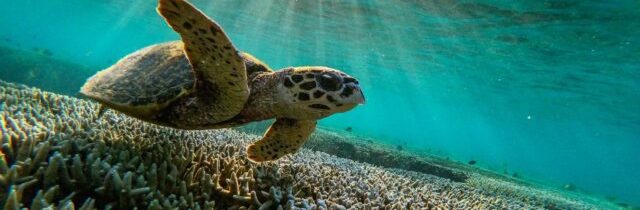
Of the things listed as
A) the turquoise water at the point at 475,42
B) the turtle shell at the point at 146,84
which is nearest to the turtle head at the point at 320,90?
the turtle shell at the point at 146,84

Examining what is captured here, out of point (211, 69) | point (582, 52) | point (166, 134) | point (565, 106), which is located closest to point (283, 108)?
point (211, 69)

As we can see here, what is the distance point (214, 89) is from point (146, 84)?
0.75 meters

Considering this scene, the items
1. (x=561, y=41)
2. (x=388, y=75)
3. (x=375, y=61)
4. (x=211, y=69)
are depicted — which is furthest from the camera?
(x=388, y=75)

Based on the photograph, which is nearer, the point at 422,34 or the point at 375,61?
the point at 422,34

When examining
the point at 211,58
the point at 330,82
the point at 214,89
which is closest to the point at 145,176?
the point at 214,89

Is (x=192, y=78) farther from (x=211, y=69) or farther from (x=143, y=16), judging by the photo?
(x=143, y=16)

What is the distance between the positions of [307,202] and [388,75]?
4167cm

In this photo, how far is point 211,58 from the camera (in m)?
2.88

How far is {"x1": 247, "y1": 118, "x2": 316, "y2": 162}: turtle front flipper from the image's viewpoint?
140 inches

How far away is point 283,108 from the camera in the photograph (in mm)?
3229

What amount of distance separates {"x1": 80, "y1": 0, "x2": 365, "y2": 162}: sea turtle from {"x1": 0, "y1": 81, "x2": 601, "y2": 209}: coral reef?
12.8 inches

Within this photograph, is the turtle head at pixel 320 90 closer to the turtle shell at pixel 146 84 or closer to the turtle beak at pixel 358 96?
the turtle beak at pixel 358 96

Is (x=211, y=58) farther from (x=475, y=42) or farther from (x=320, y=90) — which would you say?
(x=475, y=42)

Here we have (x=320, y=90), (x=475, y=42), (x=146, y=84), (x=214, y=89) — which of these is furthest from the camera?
(x=475, y=42)
